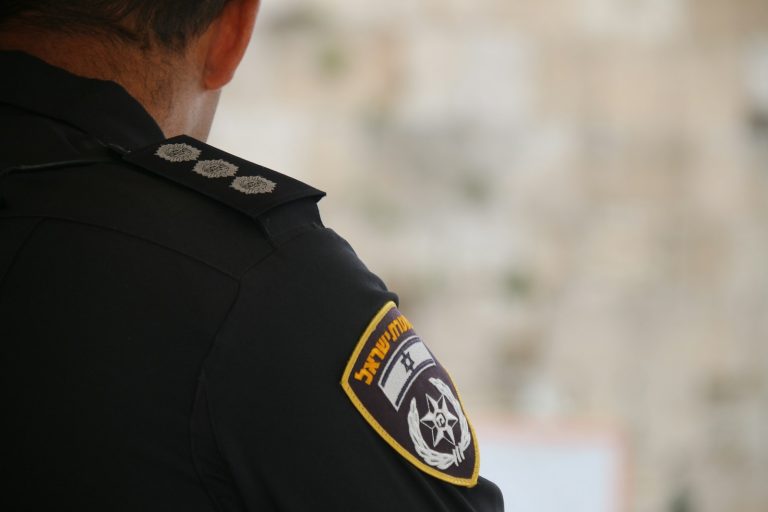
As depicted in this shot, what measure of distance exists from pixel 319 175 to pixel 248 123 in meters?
0.16

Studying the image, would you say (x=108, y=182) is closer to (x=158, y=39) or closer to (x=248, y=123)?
(x=158, y=39)

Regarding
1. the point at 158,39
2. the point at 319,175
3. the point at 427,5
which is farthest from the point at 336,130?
the point at 158,39

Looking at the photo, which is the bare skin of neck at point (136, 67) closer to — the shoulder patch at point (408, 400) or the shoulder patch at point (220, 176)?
the shoulder patch at point (220, 176)

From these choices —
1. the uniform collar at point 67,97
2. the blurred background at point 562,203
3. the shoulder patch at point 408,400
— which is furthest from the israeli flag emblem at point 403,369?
the blurred background at point 562,203

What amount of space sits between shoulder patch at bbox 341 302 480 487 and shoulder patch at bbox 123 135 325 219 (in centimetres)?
8

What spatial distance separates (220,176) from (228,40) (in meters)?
0.12

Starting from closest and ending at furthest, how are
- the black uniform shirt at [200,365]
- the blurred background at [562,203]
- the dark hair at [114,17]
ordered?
the black uniform shirt at [200,365] → the dark hair at [114,17] → the blurred background at [562,203]

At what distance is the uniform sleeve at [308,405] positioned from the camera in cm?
50

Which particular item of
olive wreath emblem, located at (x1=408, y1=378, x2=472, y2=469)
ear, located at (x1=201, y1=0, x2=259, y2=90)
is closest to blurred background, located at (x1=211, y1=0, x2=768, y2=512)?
ear, located at (x1=201, y1=0, x2=259, y2=90)

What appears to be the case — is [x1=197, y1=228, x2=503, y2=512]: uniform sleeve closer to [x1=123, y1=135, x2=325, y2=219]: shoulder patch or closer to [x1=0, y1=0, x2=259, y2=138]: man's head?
[x1=123, y1=135, x2=325, y2=219]: shoulder patch

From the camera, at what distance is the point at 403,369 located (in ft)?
1.76

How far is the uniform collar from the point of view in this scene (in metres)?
0.59

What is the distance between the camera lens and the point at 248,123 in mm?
2092

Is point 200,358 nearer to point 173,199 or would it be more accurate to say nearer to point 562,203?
point 173,199
